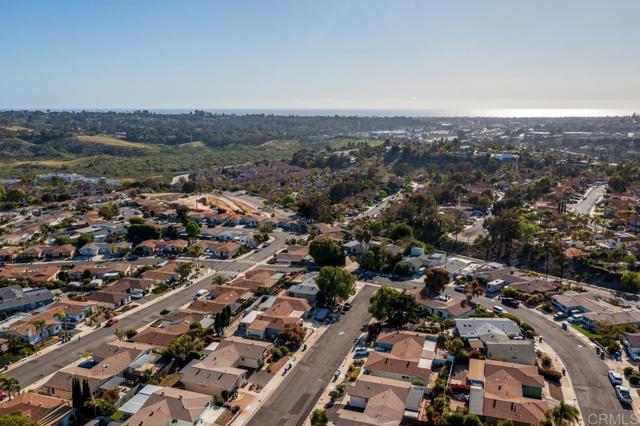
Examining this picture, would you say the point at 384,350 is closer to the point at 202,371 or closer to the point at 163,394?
the point at 202,371

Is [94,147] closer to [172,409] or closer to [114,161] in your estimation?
[114,161]

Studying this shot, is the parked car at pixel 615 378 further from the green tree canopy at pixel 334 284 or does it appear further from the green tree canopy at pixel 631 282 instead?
the green tree canopy at pixel 334 284

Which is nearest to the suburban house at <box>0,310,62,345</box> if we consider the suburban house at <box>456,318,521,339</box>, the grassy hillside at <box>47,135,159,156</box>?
the suburban house at <box>456,318,521,339</box>

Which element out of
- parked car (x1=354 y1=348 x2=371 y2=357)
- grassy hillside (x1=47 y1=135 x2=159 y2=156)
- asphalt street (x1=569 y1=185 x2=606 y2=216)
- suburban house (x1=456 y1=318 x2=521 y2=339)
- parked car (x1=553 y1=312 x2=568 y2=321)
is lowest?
parked car (x1=553 y1=312 x2=568 y2=321)

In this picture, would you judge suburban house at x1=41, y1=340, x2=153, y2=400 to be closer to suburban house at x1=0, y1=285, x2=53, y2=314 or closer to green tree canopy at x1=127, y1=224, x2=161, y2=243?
suburban house at x1=0, y1=285, x2=53, y2=314

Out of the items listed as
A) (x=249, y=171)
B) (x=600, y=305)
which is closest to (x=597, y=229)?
(x=600, y=305)

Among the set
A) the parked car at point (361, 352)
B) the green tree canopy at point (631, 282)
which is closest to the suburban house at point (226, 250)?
the parked car at point (361, 352)
